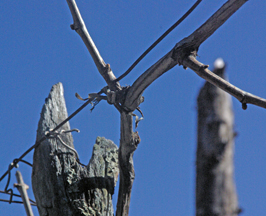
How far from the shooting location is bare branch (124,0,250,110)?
2.10 meters

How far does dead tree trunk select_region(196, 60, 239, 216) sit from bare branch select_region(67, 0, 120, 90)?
81.2 inches

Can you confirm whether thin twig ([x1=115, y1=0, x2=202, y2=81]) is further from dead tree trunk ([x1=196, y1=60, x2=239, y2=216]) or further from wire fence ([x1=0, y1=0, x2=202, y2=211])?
dead tree trunk ([x1=196, y1=60, x2=239, y2=216])

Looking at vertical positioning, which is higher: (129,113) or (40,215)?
(129,113)

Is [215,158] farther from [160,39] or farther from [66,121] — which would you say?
[66,121]

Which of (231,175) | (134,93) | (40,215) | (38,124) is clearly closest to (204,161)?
(231,175)

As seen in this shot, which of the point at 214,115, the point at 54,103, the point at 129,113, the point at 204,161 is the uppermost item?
the point at 54,103

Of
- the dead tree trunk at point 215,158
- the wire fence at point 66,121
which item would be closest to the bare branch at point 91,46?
the wire fence at point 66,121

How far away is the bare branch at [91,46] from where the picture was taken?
3.04 m

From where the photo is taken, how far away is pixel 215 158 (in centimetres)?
91

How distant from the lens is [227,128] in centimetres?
93

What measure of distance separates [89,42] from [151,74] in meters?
0.79

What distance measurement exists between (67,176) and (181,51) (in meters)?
1.58

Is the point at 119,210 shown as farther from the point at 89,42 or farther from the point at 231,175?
the point at 231,175

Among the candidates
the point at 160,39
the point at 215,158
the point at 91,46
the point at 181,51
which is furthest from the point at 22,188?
the point at 215,158
